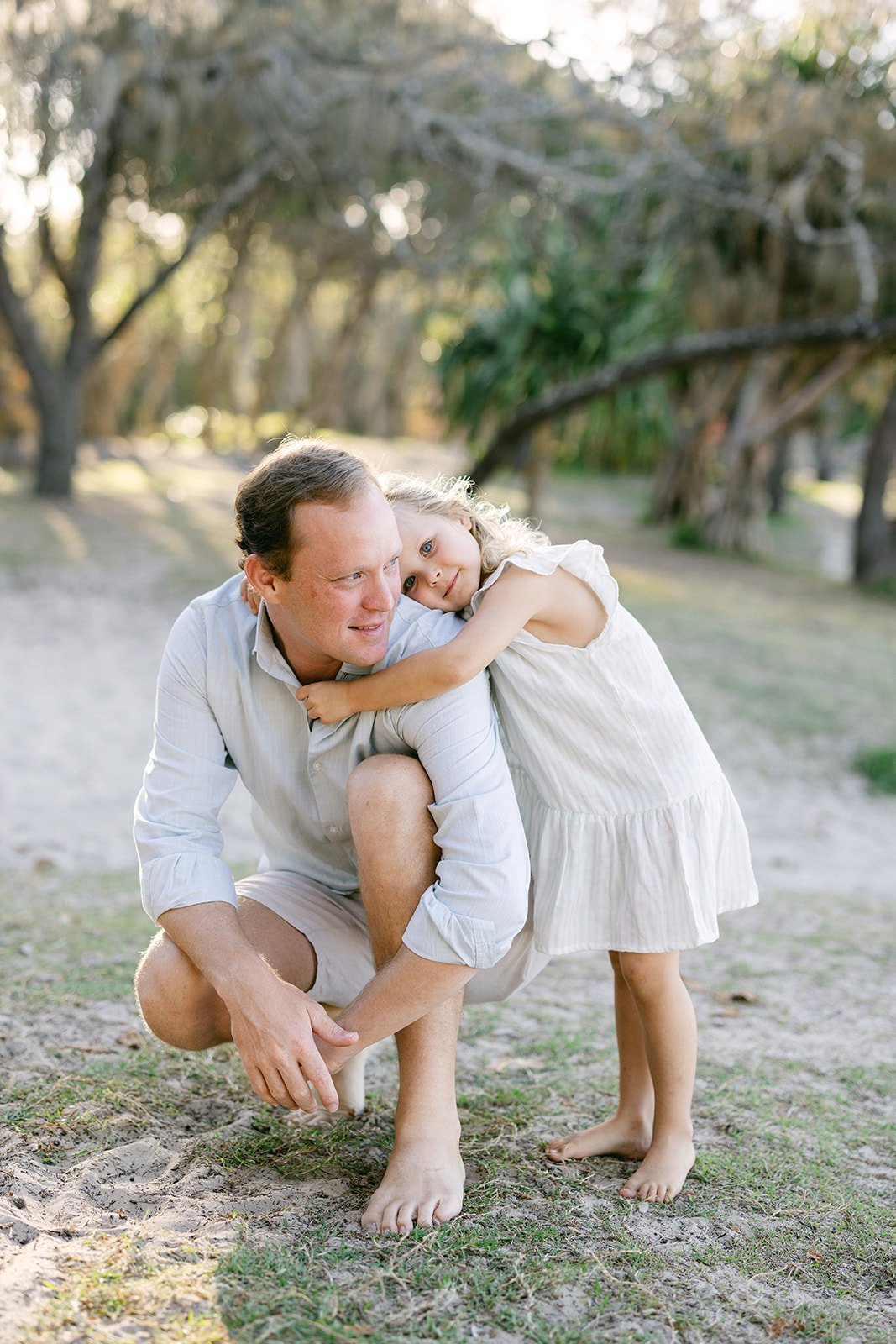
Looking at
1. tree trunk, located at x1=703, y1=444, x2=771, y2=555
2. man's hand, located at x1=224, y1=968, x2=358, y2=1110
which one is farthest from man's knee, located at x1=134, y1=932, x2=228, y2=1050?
tree trunk, located at x1=703, y1=444, x2=771, y2=555

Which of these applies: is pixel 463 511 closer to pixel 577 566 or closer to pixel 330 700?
pixel 577 566

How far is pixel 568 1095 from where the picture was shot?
107 inches

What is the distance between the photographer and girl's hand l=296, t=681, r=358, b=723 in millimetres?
2215

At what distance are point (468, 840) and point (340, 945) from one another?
47 cm

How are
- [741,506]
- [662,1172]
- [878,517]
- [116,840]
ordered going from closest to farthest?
[662,1172] < [116,840] < [878,517] < [741,506]

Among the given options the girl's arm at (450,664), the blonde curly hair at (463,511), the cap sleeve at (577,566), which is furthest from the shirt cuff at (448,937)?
the blonde curly hair at (463,511)

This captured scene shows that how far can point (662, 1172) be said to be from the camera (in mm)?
2258

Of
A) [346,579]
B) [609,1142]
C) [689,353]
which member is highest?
[689,353]

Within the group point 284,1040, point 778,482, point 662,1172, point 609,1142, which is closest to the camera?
point 284,1040

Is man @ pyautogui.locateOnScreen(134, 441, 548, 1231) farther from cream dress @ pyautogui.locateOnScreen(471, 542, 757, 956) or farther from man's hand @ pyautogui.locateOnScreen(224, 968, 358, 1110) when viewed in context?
cream dress @ pyautogui.locateOnScreen(471, 542, 757, 956)

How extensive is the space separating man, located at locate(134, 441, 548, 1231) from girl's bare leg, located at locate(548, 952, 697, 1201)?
0.79ft

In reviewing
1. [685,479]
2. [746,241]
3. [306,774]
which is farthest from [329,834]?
[685,479]

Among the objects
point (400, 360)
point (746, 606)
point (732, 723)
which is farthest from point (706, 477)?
point (400, 360)

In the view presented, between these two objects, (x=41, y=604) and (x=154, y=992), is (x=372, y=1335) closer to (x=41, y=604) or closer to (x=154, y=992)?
(x=154, y=992)
